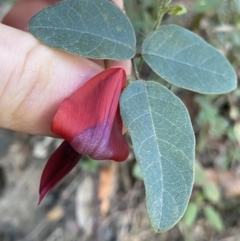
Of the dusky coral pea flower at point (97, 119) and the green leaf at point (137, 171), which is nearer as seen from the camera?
the dusky coral pea flower at point (97, 119)

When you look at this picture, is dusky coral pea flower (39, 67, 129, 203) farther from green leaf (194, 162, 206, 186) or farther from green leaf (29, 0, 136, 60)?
green leaf (194, 162, 206, 186)

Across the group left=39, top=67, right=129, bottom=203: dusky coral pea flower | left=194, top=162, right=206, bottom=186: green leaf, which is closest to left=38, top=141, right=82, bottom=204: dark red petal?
left=39, top=67, right=129, bottom=203: dusky coral pea flower

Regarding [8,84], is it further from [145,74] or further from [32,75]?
[145,74]

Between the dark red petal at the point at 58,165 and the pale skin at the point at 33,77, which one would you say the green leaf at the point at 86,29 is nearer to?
the pale skin at the point at 33,77

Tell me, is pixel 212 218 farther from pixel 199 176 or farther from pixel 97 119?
pixel 97 119

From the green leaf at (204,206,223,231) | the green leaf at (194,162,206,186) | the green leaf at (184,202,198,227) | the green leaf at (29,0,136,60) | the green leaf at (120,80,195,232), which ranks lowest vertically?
the green leaf at (204,206,223,231)

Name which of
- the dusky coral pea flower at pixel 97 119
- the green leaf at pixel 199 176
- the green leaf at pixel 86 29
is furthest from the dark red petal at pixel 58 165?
the green leaf at pixel 199 176

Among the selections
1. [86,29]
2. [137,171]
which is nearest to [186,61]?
[86,29]
